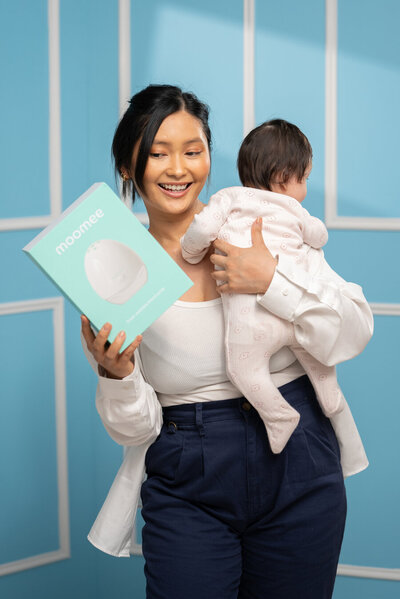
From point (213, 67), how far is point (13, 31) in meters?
0.58

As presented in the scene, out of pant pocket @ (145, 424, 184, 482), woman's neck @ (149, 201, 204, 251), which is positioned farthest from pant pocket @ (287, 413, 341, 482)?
woman's neck @ (149, 201, 204, 251)

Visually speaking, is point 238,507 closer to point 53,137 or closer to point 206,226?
point 206,226

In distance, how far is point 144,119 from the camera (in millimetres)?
1601

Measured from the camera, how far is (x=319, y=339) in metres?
1.51

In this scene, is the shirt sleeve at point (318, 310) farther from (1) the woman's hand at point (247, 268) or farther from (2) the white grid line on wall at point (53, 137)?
(2) the white grid line on wall at point (53, 137)

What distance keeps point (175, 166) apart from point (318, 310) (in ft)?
1.28

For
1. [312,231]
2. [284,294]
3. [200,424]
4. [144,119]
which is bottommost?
[200,424]

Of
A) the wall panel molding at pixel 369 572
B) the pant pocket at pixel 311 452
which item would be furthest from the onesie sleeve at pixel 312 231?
the wall panel molding at pixel 369 572

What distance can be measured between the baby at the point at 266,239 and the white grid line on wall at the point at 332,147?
0.75 m

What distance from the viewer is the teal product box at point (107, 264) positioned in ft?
4.32

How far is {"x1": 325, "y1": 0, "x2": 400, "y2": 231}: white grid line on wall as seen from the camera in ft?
7.72

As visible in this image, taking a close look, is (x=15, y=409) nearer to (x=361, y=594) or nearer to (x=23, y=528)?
(x=23, y=528)

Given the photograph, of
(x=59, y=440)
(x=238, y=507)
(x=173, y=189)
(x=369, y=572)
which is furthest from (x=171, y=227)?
(x=369, y=572)

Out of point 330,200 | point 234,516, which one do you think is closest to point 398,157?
point 330,200
